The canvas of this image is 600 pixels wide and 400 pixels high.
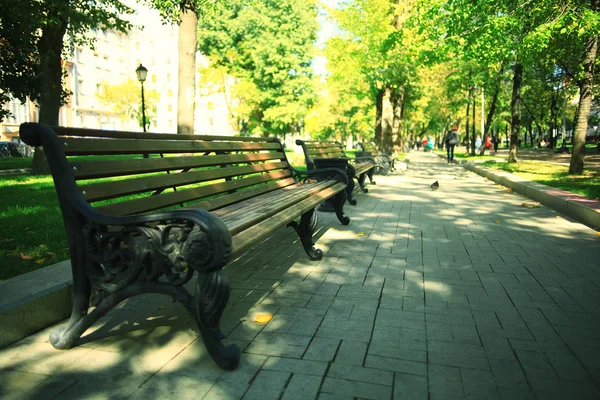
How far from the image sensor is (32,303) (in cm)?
294

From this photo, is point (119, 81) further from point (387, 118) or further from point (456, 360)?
point (456, 360)

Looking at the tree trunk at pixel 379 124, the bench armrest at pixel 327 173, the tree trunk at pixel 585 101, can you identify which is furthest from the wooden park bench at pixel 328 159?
the tree trunk at pixel 379 124

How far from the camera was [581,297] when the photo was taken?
3760mm

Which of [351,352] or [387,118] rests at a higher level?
[387,118]

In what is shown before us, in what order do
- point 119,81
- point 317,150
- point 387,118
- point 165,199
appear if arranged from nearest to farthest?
1. point 165,199
2. point 317,150
3. point 387,118
4. point 119,81

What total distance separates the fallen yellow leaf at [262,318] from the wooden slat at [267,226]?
0.56 metres

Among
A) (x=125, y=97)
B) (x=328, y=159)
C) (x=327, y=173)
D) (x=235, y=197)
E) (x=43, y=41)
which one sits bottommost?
(x=235, y=197)

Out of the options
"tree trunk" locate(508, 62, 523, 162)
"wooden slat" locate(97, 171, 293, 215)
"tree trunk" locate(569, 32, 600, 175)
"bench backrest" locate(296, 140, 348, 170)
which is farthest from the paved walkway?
"tree trunk" locate(508, 62, 523, 162)

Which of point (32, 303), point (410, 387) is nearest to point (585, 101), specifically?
point (410, 387)

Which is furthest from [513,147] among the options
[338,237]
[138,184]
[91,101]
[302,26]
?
[91,101]

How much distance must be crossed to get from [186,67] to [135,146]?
776cm

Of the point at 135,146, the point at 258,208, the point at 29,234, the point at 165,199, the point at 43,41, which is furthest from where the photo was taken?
the point at 43,41

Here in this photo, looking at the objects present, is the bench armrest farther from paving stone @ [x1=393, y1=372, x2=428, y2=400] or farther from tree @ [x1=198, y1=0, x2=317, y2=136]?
tree @ [x1=198, y1=0, x2=317, y2=136]

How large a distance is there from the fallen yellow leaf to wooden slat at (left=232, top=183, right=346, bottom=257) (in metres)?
0.56
